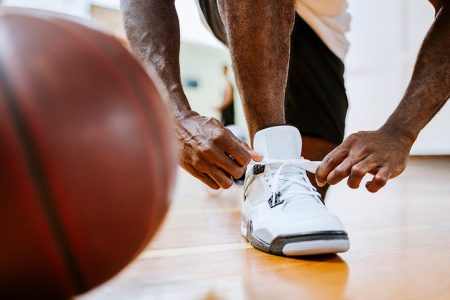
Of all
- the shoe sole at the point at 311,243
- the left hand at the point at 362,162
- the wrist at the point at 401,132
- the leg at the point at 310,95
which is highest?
the left hand at the point at 362,162

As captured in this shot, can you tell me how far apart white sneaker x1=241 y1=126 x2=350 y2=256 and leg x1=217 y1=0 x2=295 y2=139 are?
5 cm

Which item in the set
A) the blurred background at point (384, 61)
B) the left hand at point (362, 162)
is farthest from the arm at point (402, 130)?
the blurred background at point (384, 61)

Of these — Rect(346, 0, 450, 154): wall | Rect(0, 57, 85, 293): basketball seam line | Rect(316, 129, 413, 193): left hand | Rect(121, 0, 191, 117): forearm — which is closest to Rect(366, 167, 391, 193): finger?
Rect(316, 129, 413, 193): left hand

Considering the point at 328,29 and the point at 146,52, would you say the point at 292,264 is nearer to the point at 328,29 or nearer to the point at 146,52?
the point at 146,52

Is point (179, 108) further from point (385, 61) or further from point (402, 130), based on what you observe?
point (385, 61)

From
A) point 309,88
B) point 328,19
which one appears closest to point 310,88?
point 309,88

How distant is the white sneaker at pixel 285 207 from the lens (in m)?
0.79

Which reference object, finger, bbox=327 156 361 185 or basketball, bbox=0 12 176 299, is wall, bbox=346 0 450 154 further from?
basketball, bbox=0 12 176 299

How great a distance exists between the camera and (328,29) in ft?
4.60

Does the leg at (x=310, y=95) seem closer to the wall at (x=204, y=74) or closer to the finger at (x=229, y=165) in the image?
the finger at (x=229, y=165)

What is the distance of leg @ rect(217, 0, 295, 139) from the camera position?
0.93 meters

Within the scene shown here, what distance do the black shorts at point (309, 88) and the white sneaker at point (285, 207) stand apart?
44cm

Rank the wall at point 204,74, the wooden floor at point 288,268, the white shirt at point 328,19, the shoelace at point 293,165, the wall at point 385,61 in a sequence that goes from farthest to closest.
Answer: the wall at point 204,74, the wall at point 385,61, the white shirt at point 328,19, the shoelace at point 293,165, the wooden floor at point 288,268

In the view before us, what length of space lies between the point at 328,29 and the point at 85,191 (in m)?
1.12
